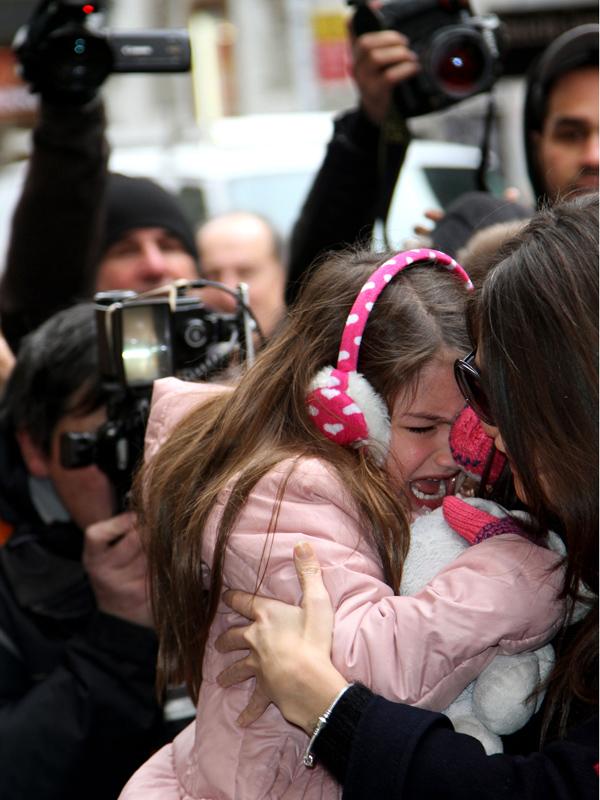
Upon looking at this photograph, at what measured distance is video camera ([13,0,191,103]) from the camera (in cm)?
310

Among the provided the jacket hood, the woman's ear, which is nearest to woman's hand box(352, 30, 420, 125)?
the jacket hood

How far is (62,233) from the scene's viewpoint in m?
3.26

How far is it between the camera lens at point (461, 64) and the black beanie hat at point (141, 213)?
3.39 feet

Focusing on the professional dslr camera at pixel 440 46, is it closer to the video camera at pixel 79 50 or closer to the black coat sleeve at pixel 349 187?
the black coat sleeve at pixel 349 187

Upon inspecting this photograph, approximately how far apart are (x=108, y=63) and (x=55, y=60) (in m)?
0.14

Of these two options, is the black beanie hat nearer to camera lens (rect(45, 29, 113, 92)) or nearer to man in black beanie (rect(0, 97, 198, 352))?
man in black beanie (rect(0, 97, 198, 352))

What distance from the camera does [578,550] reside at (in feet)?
5.33

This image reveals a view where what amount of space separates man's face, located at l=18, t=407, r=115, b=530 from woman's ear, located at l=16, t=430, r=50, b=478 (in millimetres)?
29

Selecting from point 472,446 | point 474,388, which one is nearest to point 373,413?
point 472,446

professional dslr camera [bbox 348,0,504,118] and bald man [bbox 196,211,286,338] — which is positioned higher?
professional dslr camera [bbox 348,0,504,118]

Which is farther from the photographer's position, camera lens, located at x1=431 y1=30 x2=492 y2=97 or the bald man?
the bald man

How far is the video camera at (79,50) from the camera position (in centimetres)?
310

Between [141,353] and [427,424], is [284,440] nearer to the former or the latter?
[427,424]

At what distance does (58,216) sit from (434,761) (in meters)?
1.99
